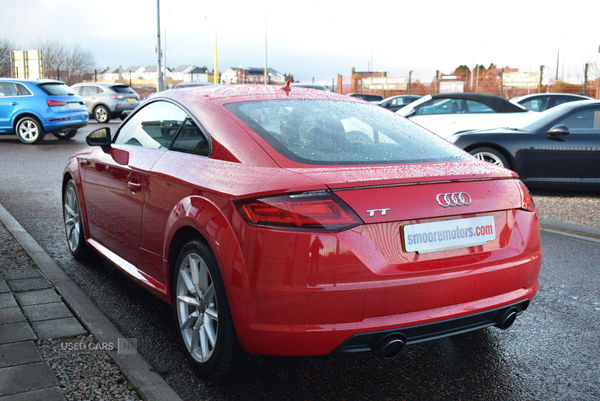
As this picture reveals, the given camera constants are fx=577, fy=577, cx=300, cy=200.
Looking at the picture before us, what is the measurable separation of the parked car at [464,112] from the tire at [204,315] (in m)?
8.13

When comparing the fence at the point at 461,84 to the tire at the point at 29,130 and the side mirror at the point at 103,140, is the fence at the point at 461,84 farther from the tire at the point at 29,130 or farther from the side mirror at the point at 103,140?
the side mirror at the point at 103,140

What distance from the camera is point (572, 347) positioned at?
3.28m

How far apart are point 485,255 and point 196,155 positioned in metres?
1.57

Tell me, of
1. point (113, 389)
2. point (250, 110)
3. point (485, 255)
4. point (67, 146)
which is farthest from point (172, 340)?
point (67, 146)

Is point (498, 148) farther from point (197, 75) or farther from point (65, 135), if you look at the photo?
point (197, 75)

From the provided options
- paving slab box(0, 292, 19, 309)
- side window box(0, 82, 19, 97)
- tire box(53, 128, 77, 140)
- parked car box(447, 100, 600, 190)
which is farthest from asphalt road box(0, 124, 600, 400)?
tire box(53, 128, 77, 140)

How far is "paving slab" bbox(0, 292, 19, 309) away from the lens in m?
3.68

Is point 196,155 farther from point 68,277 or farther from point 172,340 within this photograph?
point 68,277

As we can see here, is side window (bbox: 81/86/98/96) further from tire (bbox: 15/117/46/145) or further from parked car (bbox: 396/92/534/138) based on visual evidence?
parked car (bbox: 396/92/534/138)

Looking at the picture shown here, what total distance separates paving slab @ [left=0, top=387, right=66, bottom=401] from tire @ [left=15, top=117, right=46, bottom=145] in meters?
14.9

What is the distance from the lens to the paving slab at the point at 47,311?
3.50 meters

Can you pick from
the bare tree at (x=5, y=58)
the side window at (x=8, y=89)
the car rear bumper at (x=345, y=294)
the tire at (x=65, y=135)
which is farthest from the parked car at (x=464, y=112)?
the bare tree at (x=5, y=58)

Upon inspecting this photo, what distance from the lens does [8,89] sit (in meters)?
15.8

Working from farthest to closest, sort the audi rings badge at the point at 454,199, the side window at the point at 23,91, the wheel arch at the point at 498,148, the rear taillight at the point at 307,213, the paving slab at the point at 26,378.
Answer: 1. the side window at the point at 23,91
2. the wheel arch at the point at 498,148
3. the paving slab at the point at 26,378
4. the audi rings badge at the point at 454,199
5. the rear taillight at the point at 307,213
